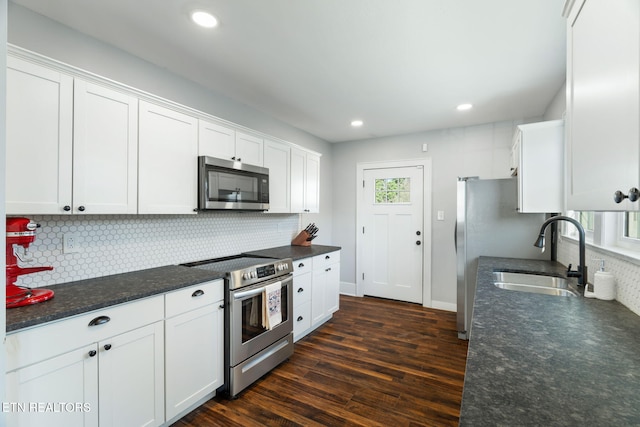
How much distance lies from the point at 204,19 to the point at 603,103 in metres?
1.99

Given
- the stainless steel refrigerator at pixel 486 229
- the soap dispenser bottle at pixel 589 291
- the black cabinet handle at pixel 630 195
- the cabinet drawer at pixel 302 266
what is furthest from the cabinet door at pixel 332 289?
the black cabinet handle at pixel 630 195

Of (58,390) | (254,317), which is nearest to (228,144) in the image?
(254,317)

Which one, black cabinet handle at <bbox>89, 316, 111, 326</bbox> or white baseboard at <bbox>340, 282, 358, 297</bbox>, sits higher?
black cabinet handle at <bbox>89, 316, 111, 326</bbox>

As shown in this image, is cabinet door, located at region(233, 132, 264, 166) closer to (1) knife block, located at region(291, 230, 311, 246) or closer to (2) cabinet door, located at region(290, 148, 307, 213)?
(2) cabinet door, located at region(290, 148, 307, 213)

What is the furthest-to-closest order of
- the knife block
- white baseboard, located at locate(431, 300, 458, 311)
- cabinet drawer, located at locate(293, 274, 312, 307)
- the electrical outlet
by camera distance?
white baseboard, located at locate(431, 300, 458, 311), the knife block, cabinet drawer, located at locate(293, 274, 312, 307), the electrical outlet

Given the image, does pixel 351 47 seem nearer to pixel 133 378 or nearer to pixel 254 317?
pixel 254 317

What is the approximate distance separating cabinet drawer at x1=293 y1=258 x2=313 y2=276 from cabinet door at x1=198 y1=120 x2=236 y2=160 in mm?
1202

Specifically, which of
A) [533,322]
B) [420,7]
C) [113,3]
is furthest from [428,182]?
[113,3]

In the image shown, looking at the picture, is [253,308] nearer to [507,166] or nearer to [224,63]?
[224,63]

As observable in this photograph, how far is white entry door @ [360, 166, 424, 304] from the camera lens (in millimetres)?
4367

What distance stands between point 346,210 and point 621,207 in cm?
424

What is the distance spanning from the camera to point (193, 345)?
1.96 meters

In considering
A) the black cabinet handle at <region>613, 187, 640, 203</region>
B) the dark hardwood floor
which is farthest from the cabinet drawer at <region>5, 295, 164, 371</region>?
the black cabinet handle at <region>613, 187, 640, 203</region>

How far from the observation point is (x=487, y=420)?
632mm
